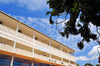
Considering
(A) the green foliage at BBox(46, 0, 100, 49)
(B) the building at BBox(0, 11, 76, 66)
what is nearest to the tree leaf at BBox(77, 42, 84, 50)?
(A) the green foliage at BBox(46, 0, 100, 49)

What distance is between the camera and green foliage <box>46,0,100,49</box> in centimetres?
467

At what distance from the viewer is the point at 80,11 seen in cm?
551

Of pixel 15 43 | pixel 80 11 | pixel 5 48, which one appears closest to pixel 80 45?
pixel 80 11

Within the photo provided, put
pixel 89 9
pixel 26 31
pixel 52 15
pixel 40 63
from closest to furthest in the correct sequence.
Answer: pixel 89 9
pixel 52 15
pixel 26 31
pixel 40 63

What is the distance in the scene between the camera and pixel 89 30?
6875 mm

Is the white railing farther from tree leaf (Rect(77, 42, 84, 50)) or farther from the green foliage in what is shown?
tree leaf (Rect(77, 42, 84, 50))

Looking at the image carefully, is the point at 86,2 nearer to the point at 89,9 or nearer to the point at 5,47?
the point at 89,9

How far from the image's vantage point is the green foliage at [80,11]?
467 cm

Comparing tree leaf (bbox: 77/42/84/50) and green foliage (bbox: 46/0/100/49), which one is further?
tree leaf (bbox: 77/42/84/50)

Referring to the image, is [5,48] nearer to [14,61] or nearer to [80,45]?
[14,61]

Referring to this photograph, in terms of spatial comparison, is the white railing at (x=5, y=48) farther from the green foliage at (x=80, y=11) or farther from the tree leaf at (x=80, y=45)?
the tree leaf at (x=80, y=45)

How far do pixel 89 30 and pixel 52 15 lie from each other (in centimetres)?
284

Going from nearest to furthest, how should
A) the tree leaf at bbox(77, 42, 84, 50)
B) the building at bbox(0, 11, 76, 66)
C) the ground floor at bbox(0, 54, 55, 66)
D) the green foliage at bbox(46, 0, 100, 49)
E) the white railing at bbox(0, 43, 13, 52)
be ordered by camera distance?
the green foliage at bbox(46, 0, 100, 49)
the tree leaf at bbox(77, 42, 84, 50)
the white railing at bbox(0, 43, 13, 52)
the ground floor at bbox(0, 54, 55, 66)
the building at bbox(0, 11, 76, 66)

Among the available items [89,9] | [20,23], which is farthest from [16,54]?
[89,9]
